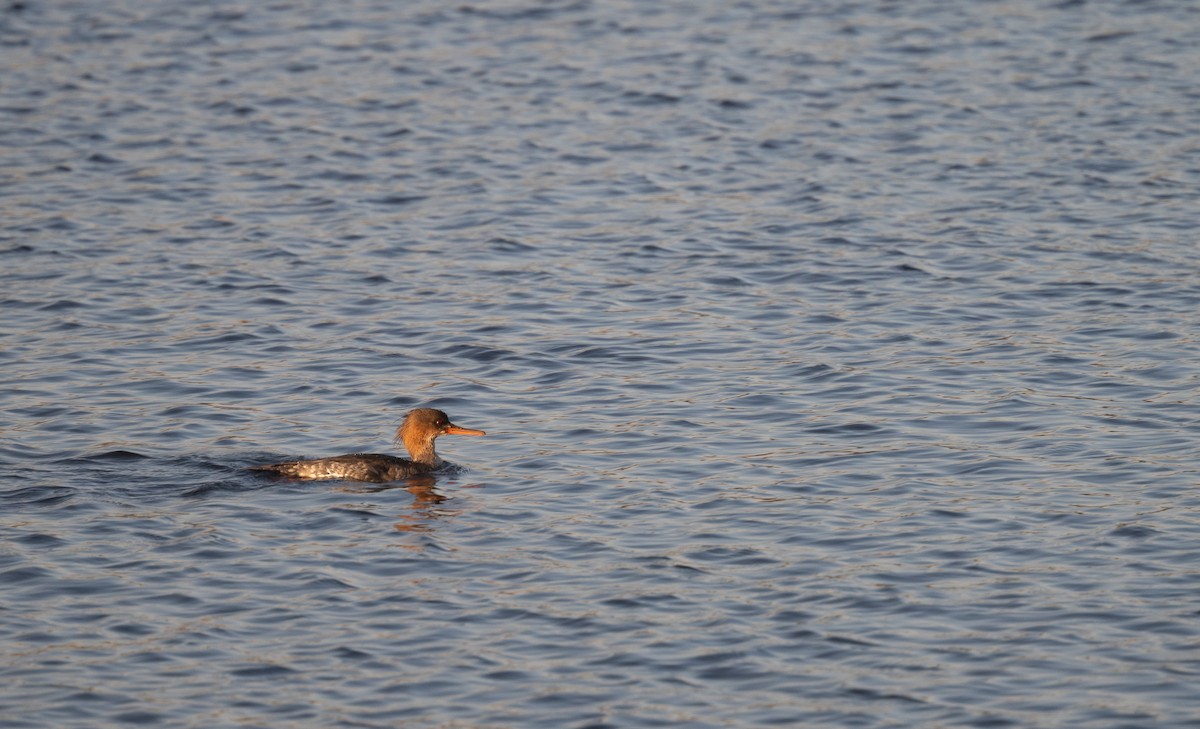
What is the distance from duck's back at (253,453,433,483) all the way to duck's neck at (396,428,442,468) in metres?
0.05

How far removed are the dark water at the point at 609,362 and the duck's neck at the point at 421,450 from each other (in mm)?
353

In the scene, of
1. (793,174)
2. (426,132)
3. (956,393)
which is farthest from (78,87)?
(956,393)

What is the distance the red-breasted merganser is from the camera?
1405 centimetres

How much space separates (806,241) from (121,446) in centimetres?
904

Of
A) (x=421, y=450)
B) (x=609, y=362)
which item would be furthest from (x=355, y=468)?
(x=609, y=362)

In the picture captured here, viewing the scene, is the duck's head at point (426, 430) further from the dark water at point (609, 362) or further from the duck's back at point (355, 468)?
the dark water at point (609, 362)

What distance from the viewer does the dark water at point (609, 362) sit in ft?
36.3

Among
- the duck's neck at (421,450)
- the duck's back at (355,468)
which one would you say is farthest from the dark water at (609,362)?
the duck's neck at (421,450)

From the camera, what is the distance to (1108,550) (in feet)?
41.0

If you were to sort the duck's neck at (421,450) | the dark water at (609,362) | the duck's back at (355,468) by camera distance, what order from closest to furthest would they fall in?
1. the dark water at (609,362)
2. the duck's back at (355,468)
3. the duck's neck at (421,450)

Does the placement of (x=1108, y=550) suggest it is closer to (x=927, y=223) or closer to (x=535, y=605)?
(x=535, y=605)

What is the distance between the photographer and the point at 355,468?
14.2 m

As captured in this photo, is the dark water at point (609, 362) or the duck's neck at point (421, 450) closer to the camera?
the dark water at point (609, 362)

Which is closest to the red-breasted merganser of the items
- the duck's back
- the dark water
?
the duck's back
